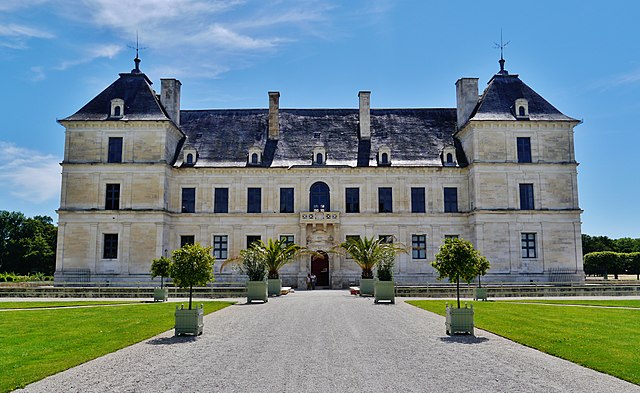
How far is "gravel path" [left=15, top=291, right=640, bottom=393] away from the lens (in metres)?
8.94

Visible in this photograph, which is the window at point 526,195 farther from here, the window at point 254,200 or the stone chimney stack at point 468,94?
the window at point 254,200

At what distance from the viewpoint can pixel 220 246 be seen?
41.5 m

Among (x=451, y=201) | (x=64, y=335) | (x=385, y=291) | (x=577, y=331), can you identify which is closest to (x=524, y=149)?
(x=451, y=201)

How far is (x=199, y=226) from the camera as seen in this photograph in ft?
136

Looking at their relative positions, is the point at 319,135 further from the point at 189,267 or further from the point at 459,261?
the point at 189,267

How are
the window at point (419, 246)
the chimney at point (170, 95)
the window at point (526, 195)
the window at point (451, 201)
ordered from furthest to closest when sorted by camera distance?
the chimney at point (170, 95) → the window at point (451, 201) → the window at point (419, 246) → the window at point (526, 195)

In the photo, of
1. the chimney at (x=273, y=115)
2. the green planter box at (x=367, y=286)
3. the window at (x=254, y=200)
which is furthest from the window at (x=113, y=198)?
the green planter box at (x=367, y=286)

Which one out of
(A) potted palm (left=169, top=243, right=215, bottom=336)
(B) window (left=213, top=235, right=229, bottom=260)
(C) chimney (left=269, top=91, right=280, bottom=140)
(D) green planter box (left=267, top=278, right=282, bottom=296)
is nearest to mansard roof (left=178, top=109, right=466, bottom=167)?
(C) chimney (left=269, top=91, right=280, bottom=140)

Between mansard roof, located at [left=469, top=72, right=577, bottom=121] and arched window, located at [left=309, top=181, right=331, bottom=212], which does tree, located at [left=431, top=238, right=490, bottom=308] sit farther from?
mansard roof, located at [left=469, top=72, right=577, bottom=121]

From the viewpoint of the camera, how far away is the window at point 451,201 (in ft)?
137

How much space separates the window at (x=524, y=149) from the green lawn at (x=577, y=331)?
20.6 metres

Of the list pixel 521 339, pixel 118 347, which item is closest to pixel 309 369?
pixel 118 347

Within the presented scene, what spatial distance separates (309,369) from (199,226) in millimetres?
32552

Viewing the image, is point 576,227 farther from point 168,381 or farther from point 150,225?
point 168,381
